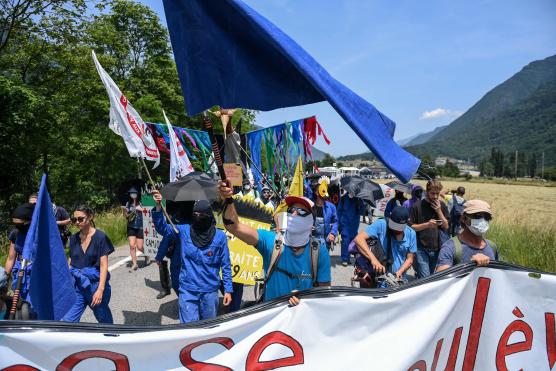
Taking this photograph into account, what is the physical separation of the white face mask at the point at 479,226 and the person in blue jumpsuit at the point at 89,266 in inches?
145

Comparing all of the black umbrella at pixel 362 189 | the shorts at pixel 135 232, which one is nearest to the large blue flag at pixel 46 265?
the shorts at pixel 135 232

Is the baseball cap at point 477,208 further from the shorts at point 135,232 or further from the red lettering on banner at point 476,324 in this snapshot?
the shorts at point 135,232

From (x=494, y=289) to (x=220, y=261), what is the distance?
8.73 ft

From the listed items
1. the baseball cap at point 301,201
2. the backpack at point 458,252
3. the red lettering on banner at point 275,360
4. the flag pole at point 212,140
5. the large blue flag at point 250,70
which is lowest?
the red lettering on banner at point 275,360

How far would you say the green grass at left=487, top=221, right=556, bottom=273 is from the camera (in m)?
7.29

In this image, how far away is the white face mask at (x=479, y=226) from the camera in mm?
3410

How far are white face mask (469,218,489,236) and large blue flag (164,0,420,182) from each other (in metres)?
1.66

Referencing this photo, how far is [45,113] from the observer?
50.6ft

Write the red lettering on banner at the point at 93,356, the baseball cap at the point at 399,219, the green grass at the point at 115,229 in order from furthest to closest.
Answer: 1. the green grass at the point at 115,229
2. the baseball cap at the point at 399,219
3. the red lettering on banner at the point at 93,356

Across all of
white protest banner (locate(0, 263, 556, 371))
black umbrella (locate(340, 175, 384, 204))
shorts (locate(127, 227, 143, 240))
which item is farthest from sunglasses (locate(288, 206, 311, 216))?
black umbrella (locate(340, 175, 384, 204))

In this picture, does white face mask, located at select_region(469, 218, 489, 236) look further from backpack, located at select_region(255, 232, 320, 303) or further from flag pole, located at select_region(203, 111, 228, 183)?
flag pole, located at select_region(203, 111, 228, 183)

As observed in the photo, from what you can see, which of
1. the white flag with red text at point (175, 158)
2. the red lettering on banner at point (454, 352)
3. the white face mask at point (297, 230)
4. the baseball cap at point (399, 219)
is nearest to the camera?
the red lettering on banner at point (454, 352)

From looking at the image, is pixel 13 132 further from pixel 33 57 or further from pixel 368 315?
pixel 368 315

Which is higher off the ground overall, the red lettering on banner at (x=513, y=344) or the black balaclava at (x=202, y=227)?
the black balaclava at (x=202, y=227)
